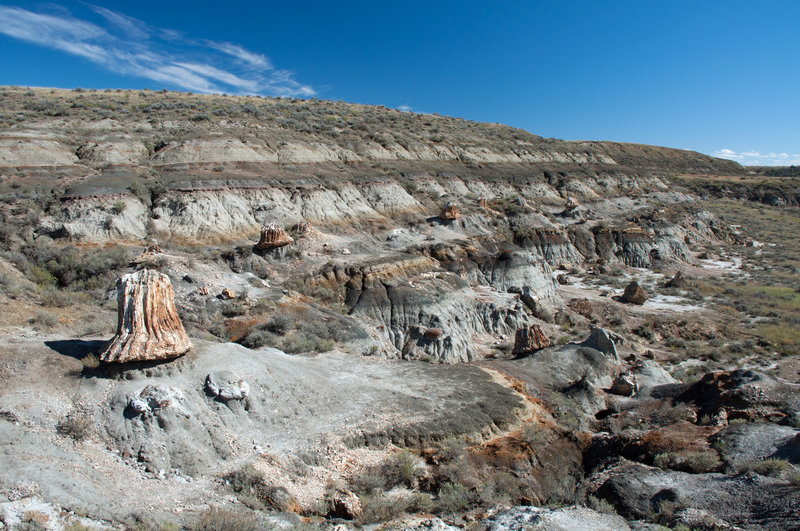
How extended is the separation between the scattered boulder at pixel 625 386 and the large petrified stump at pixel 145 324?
1266 centimetres

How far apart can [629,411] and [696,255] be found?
114 ft

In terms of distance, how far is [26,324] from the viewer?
937 cm

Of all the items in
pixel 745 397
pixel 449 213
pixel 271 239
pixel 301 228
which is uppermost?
pixel 449 213

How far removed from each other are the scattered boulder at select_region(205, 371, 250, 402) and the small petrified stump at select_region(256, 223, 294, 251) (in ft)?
41.0

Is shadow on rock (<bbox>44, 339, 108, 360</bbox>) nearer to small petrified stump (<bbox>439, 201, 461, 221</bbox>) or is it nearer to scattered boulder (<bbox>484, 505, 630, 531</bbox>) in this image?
scattered boulder (<bbox>484, 505, 630, 531</bbox>)

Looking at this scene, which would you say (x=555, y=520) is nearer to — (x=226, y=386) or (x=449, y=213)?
(x=226, y=386)

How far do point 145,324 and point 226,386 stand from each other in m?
2.06

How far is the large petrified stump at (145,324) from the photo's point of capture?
7980 millimetres

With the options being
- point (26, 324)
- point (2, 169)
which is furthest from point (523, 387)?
point (2, 169)

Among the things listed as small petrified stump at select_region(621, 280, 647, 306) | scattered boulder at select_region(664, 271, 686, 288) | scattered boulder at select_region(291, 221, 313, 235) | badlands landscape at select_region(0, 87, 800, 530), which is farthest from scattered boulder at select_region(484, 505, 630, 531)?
scattered boulder at select_region(664, 271, 686, 288)

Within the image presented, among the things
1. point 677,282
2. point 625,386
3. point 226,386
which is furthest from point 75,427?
point 677,282

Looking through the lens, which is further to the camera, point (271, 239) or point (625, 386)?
point (271, 239)

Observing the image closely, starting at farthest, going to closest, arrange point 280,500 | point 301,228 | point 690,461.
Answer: point 301,228 < point 690,461 < point 280,500

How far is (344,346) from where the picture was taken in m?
13.8
